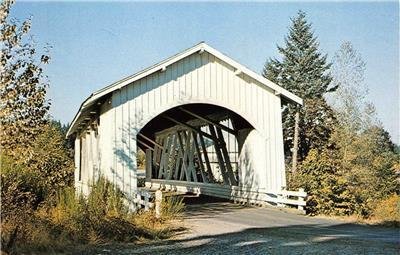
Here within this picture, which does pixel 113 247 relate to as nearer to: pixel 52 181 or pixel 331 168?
pixel 52 181

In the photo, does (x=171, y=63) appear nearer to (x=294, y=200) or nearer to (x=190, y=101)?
(x=190, y=101)

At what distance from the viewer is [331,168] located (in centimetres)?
1789

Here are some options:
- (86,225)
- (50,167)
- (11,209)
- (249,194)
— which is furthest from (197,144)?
(11,209)

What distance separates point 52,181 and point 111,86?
168 inches

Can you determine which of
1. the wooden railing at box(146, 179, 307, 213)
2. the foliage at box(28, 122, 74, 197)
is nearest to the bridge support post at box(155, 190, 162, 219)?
the foliage at box(28, 122, 74, 197)

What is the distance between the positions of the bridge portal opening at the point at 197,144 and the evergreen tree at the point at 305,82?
14.2 metres

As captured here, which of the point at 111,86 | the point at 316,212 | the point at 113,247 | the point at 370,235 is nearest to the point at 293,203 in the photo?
the point at 316,212

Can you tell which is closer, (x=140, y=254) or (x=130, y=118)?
(x=140, y=254)

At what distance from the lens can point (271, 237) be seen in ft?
Answer: 35.7

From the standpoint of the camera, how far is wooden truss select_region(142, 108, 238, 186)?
21.2 m

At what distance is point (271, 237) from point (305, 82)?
1415 inches

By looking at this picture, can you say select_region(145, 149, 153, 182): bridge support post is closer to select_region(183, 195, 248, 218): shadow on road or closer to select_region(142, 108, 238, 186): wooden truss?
select_region(142, 108, 238, 186): wooden truss

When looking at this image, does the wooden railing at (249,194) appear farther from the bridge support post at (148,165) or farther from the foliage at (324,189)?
the bridge support post at (148,165)

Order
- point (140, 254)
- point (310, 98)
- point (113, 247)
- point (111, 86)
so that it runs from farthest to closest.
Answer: point (310, 98), point (111, 86), point (113, 247), point (140, 254)
